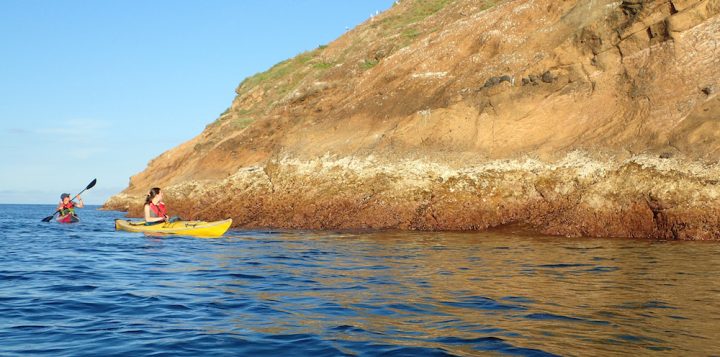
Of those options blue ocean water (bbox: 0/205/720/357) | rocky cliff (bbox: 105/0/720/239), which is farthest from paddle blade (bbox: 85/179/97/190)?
blue ocean water (bbox: 0/205/720/357)

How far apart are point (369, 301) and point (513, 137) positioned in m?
15.5

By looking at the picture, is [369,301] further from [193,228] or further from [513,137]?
[513,137]

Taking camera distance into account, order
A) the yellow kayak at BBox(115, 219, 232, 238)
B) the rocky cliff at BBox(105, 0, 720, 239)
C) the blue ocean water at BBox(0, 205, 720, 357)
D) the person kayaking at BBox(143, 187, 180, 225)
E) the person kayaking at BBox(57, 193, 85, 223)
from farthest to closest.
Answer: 1. the person kayaking at BBox(57, 193, 85, 223)
2. the person kayaking at BBox(143, 187, 180, 225)
3. the yellow kayak at BBox(115, 219, 232, 238)
4. the rocky cliff at BBox(105, 0, 720, 239)
5. the blue ocean water at BBox(0, 205, 720, 357)

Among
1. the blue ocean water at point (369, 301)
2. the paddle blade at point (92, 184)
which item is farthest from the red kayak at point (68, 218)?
the blue ocean water at point (369, 301)

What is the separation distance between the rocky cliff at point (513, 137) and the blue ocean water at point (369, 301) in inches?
164

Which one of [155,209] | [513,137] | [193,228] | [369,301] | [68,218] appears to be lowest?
[369,301]

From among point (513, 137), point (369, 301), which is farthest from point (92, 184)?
point (369, 301)

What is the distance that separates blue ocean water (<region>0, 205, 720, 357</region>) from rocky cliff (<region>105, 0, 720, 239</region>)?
4.16 m

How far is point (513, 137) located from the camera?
22.9m

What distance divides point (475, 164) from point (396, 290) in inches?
532

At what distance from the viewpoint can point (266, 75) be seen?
52.6 metres

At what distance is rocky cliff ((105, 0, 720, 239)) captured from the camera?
18734 mm

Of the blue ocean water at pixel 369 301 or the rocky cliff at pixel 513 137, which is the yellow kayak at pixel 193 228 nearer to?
the rocky cliff at pixel 513 137

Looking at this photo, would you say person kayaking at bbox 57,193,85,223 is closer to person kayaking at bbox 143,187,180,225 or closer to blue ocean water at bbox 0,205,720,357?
person kayaking at bbox 143,187,180,225
